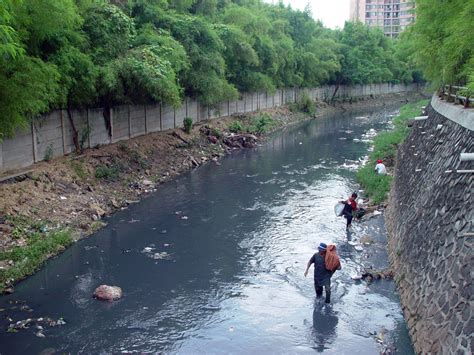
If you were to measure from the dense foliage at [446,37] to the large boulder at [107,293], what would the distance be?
8.94 meters

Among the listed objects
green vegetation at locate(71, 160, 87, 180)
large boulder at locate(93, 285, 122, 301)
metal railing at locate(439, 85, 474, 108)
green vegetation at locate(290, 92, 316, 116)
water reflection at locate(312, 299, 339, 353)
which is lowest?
water reflection at locate(312, 299, 339, 353)

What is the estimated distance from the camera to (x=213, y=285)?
11.0 meters

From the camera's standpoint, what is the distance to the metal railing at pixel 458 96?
12477 mm

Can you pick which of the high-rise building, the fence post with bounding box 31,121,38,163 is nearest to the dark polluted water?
the fence post with bounding box 31,121,38,163

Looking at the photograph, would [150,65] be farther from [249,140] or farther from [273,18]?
[273,18]

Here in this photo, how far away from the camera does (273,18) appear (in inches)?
1962

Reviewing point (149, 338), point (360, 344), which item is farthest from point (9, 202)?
point (360, 344)

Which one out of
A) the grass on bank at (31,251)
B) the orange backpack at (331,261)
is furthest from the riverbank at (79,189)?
the orange backpack at (331,261)

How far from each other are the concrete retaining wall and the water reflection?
10429 mm

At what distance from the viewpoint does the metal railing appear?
12477mm

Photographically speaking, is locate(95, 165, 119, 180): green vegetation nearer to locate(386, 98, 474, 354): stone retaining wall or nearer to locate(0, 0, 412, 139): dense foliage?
locate(0, 0, 412, 139): dense foliage

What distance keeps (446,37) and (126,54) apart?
1131 cm

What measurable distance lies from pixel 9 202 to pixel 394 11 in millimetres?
126225

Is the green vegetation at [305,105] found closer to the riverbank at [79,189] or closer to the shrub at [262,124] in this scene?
the shrub at [262,124]
